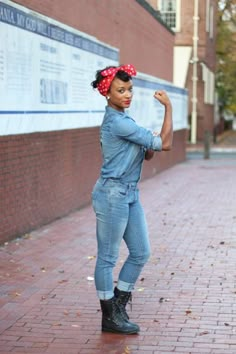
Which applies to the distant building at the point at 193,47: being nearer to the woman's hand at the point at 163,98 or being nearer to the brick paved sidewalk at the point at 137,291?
the brick paved sidewalk at the point at 137,291

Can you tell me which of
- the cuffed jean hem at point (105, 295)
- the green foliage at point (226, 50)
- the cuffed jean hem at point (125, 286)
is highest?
the green foliage at point (226, 50)

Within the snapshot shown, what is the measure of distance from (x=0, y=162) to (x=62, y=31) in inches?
122

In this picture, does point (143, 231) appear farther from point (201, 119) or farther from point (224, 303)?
point (201, 119)

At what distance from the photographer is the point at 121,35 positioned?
16719 mm

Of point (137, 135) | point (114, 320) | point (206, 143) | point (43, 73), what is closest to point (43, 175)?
point (43, 73)

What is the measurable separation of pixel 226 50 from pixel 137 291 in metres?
42.0

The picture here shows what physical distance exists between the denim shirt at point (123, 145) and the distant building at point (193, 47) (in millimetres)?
29859

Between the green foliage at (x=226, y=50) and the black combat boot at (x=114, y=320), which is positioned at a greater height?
the green foliage at (x=226, y=50)

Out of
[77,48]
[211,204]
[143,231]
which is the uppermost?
[77,48]

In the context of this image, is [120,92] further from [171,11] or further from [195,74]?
[171,11]

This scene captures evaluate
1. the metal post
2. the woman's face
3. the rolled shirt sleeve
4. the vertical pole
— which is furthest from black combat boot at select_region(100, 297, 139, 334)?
the vertical pole

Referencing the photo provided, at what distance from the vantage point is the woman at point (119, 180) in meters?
5.39

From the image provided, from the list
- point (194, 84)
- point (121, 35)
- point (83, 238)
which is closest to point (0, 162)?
point (83, 238)

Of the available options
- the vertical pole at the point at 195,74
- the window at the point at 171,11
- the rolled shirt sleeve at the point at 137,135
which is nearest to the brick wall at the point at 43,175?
the rolled shirt sleeve at the point at 137,135
